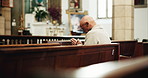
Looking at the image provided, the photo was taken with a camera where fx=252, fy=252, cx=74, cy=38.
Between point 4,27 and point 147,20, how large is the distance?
7.79 metres

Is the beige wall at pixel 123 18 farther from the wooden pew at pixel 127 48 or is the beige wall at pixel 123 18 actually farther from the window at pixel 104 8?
the window at pixel 104 8

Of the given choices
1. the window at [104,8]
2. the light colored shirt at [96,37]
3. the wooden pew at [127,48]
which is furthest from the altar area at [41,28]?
the light colored shirt at [96,37]

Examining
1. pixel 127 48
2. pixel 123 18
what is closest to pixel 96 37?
pixel 127 48

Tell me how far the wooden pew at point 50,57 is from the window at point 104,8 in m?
12.3

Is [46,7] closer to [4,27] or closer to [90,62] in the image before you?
[4,27]

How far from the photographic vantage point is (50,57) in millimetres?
2107

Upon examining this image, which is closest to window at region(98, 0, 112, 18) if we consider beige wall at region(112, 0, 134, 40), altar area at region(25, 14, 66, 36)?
altar area at region(25, 14, 66, 36)

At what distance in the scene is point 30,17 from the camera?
13.1m

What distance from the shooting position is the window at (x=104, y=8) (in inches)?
615

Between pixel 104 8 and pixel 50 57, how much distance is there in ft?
46.3

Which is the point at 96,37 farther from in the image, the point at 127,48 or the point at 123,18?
the point at 123,18

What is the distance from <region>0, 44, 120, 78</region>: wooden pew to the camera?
157 centimetres

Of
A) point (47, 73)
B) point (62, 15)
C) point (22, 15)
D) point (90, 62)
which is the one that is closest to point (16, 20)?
point (22, 15)

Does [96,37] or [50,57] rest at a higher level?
[96,37]
